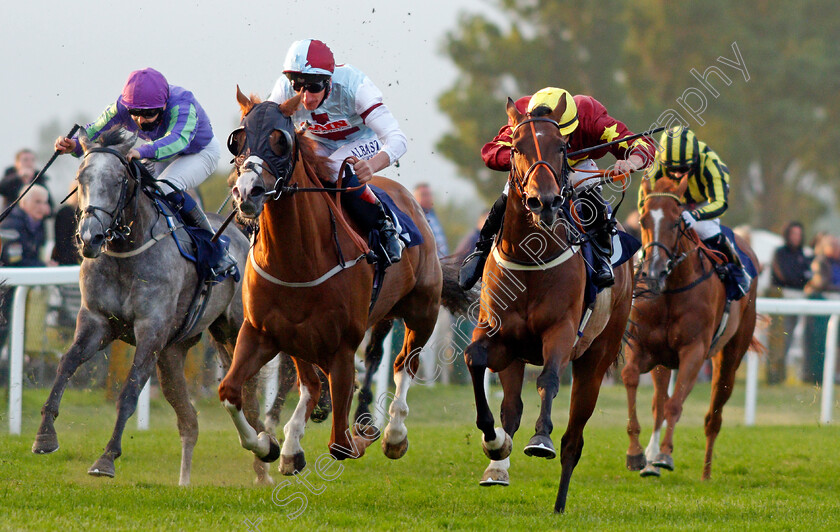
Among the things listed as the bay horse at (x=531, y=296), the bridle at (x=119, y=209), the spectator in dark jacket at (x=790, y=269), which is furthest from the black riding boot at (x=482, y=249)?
the spectator in dark jacket at (x=790, y=269)

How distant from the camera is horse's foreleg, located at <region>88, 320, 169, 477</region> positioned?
224 inches

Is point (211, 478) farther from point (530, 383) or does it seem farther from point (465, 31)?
point (465, 31)

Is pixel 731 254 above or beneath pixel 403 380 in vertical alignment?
above

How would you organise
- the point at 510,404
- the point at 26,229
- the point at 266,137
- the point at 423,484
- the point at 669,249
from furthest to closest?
the point at 26,229 < the point at 669,249 < the point at 423,484 < the point at 510,404 < the point at 266,137

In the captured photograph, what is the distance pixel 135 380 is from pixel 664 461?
360 centimetres

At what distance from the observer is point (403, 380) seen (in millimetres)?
6430

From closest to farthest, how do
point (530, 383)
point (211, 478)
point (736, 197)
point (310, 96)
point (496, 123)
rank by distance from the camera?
point (310, 96), point (211, 478), point (530, 383), point (496, 123), point (736, 197)

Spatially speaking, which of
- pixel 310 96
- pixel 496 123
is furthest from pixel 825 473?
pixel 496 123

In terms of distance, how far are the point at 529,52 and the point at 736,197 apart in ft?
25.6

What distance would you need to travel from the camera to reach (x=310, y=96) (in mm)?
5637

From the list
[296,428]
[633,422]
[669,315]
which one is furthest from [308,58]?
[633,422]

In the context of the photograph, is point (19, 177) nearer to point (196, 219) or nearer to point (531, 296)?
point (196, 219)

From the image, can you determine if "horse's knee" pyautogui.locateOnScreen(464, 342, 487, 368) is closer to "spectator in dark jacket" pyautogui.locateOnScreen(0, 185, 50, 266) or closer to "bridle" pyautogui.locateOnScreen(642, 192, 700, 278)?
"bridle" pyautogui.locateOnScreen(642, 192, 700, 278)

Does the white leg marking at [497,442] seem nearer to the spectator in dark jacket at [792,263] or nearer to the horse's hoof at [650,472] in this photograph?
the horse's hoof at [650,472]
